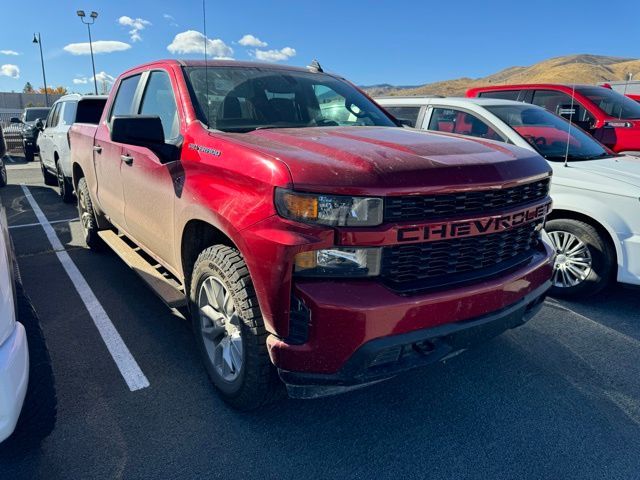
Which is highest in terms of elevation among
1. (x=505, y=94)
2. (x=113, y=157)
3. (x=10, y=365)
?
(x=505, y=94)

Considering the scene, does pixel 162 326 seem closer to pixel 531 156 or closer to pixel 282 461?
pixel 282 461

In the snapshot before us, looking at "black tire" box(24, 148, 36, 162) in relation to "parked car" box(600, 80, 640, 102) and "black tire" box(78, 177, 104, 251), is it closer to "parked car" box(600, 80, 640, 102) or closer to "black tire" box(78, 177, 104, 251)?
"black tire" box(78, 177, 104, 251)

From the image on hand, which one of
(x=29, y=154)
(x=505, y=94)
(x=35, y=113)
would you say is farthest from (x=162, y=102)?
(x=35, y=113)

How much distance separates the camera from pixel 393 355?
212 cm

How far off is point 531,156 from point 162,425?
255 centimetres

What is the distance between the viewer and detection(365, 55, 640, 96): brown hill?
68.4 meters

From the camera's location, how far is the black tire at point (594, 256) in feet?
13.1

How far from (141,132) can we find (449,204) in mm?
1773

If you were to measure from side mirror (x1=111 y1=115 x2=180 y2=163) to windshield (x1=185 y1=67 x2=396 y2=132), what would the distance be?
0.28 metres

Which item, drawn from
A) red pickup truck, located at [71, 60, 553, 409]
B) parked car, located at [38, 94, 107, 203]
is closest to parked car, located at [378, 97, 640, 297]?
red pickup truck, located at [71, 60, 553, 409]

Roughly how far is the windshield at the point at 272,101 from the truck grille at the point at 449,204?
1.26 m

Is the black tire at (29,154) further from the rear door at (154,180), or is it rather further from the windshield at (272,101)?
the windshield at (272,101)

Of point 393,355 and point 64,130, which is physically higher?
point 64,130

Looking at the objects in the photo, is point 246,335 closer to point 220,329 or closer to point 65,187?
point 220,329
